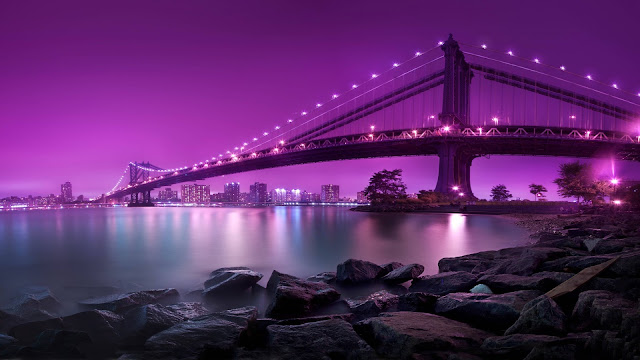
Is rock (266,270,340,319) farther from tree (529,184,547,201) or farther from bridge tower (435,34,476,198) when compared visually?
tree (529,184,547,201)

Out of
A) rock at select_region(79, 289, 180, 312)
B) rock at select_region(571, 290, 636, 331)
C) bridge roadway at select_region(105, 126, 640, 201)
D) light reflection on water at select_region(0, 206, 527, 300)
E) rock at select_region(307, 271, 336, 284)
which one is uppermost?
bridge roadway at select_region(105, 126, 640, 201)

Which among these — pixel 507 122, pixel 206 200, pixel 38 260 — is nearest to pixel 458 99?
pixel 507 122

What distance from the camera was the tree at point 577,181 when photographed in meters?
33.2

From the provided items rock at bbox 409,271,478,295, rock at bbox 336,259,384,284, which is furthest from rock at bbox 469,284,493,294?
rock at bbox 336,259,384,284

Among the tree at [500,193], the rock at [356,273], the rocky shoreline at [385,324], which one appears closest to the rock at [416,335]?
the rocky shoreline at [385,324]

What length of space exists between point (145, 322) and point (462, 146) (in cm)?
4317

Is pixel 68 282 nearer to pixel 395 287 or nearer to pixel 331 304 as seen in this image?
pixel 331 304

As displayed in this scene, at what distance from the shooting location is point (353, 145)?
1838 inches

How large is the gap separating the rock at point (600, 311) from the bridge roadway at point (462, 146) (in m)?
38.8

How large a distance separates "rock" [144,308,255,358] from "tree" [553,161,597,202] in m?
38.4

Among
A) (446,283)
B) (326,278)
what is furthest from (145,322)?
(446,283)

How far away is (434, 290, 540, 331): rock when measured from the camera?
141 inches

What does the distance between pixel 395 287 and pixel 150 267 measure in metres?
6.89

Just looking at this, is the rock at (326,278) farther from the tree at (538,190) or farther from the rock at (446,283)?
the tree at (538,190)
